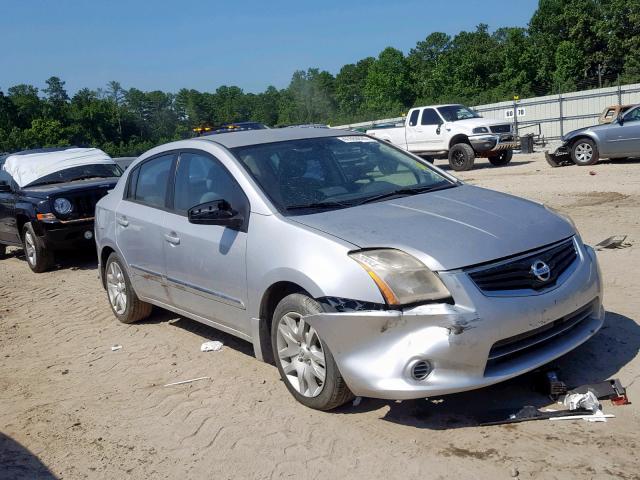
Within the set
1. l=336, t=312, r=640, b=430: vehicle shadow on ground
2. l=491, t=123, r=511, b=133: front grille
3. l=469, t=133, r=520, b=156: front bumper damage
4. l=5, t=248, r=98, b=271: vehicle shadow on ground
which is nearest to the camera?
l=336, t=312, r=640, b=430: vehicle shadow on ground

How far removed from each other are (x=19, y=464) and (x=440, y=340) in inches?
99.4

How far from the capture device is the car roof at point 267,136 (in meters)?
5.41

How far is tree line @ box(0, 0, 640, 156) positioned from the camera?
55.8m

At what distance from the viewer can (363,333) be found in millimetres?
3846

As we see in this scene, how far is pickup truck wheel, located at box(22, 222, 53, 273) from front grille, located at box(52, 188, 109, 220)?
0.58 metres

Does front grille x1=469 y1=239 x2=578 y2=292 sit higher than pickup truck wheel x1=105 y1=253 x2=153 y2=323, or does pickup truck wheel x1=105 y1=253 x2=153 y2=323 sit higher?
front grille x1=469 y1=239 x2=578 y2=292

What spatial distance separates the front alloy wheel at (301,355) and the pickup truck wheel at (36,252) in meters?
6.80

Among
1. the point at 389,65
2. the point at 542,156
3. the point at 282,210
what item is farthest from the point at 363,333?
the point at 389,65

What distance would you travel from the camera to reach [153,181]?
613cm

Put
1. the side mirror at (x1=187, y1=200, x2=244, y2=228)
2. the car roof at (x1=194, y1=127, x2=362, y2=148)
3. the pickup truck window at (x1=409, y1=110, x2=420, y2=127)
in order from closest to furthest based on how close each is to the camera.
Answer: the side mirror at (x1=187, y1=200, x2=244, y2=228)
the car roof at (x1=194, y1=127, x2=362, y2=148)
the pickup truck window at (x1=409, y1=110, x2=420, y2=127)

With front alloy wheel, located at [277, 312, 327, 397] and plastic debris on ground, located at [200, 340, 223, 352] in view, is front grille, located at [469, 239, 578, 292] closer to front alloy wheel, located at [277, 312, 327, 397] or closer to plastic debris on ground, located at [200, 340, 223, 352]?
front alloy wheel, located at [277, 312, 327, 397]

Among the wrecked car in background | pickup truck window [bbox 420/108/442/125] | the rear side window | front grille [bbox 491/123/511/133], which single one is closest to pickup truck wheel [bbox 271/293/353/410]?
the rear side window

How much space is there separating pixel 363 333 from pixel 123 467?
1.53 m

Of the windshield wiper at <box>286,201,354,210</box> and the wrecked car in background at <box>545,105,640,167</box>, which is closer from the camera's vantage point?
the windshield wiper at <box>286,201,354,210</box>
